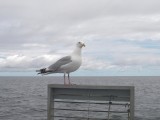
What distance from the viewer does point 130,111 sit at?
30.1 ft

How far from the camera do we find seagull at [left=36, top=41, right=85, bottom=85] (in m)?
11.2

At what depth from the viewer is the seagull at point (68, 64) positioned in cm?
1117

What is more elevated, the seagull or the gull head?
the gull head

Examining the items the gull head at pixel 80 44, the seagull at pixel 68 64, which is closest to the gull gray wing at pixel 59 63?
the seagull at pixel 68 64

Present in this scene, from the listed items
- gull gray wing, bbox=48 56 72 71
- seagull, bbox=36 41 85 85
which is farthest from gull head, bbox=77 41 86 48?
gull gray wing, bbox=48 56 72 71

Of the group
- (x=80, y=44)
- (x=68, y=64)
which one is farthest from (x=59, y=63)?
(x=80, y=44)

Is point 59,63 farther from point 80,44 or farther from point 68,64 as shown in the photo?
point 80,44

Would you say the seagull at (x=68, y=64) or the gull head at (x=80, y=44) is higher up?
the gull head at (x=80, y=44)

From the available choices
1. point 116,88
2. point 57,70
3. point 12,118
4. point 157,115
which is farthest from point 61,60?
point 157,115

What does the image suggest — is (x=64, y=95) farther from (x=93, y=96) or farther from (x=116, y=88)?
(x=116, y=88)

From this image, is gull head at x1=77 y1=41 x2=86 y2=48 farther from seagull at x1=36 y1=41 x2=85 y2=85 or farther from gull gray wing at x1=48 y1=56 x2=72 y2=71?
gull gray wing at x1=48 y1=56 x2=72 y2=71

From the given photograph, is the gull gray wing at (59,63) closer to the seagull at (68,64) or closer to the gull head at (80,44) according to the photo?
the seagull at (68,64)

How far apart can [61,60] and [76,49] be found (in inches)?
23.7

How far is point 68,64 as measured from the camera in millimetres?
11148
